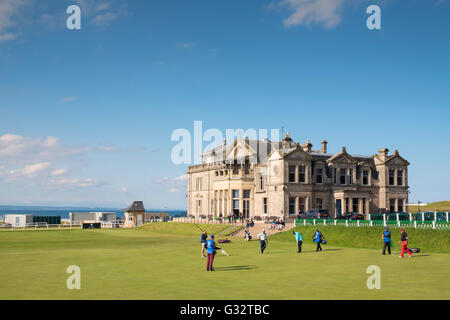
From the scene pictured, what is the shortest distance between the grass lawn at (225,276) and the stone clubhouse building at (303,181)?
94.5 feet

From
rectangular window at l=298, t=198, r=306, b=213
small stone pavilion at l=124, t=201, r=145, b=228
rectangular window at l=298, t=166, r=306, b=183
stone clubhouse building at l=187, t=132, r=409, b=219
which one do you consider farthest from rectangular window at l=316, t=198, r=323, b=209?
small stone pavilion at l=124, t=201, r=145, b=228

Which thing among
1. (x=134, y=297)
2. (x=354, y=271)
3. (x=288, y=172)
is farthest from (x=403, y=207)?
(x=134, y=297)

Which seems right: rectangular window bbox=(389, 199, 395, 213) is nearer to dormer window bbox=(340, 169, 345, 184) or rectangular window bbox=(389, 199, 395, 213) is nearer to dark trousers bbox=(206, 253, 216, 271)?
dormer window bbox=(340, 169, 345, 184)

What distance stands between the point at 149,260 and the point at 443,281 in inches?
619

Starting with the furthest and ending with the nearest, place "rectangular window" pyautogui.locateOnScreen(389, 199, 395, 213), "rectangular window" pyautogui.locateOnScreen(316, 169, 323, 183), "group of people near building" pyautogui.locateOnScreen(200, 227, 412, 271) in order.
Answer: "rectangular window" pyautogui.locateOnScreen(389, 199, 395, 213) < "rectangular window" pyautogui.locateOnScreen(316, 169, 323, 183) < "group of people near building" pyautogui.locateOnScreen(200, 227, 412, 271)

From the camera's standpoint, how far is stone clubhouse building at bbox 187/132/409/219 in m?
59.0

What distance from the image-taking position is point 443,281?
18.7 metres

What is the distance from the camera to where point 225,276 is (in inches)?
797

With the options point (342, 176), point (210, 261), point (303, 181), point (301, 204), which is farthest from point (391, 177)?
point (210, 261)

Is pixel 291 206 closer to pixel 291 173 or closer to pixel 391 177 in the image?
pixel 291 173

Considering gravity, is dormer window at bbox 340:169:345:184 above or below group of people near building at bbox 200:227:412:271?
above

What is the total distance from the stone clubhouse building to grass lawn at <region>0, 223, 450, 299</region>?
28.8 meters

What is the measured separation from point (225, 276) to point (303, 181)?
40.7 m
